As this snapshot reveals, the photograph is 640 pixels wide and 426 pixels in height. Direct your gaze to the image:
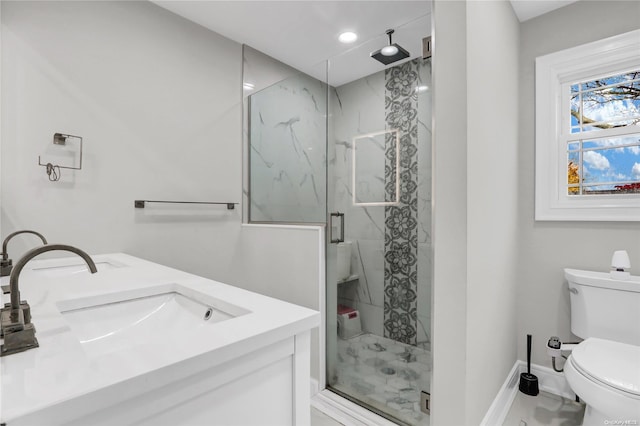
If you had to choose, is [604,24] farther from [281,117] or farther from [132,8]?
[132,8]

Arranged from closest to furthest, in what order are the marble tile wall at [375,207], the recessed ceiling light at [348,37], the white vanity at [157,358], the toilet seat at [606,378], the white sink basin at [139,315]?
1. the white vanity at [157,358]
2. the white sink basin at [139,315]
3. the toilet seat at [606,378]
4. the marble tile wall at [375,207]
5. the recessed ceiling light at [348,37]

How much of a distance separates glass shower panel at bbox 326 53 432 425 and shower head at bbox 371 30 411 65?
6 centimetres

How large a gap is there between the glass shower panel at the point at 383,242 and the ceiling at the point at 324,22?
164 millimetres

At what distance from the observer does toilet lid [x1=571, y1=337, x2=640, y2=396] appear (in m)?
1.20

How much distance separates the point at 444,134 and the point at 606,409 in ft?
4.05

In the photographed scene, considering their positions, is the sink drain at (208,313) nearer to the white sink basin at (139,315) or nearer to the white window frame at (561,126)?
the white sink basin at (139,315)

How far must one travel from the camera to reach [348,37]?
2.45 metres

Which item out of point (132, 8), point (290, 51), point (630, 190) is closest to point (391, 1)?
point (290, 51)

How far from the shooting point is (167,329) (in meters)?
0.97

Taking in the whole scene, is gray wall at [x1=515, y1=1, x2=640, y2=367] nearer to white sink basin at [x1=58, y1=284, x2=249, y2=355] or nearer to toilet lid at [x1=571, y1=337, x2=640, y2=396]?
toilet lid at [x1=571, y1=337, x2=640, y2=396]

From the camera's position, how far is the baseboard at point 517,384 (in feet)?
5.35

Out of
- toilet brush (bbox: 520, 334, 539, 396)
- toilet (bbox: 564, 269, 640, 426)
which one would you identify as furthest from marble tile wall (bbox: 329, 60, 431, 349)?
toilet brush (bbox: 520, 334, 539, 396)

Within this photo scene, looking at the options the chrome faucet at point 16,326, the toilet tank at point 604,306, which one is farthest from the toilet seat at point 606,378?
the chrome faucet at point 16,326

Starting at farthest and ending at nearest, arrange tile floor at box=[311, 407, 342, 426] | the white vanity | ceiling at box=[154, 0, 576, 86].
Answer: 1. ceiling at box=[154, 0, 576, 86]
2. tile floor at box=[311, 407, 342, 426]
3. the white vanity
